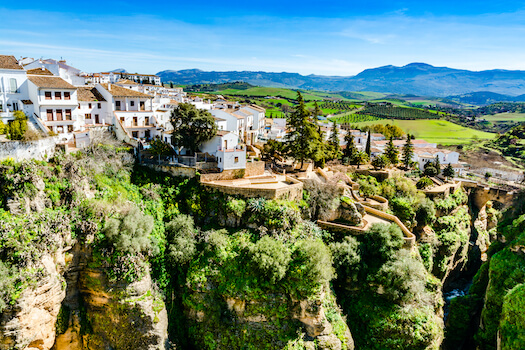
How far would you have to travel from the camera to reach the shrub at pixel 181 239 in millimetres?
24359

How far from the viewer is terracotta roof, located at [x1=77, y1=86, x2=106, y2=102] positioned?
32312 millimetres

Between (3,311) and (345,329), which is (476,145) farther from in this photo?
(3,311)

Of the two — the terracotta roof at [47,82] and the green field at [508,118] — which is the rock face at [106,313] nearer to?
the terracotta roof at [47,82]

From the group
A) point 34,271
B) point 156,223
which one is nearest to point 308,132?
point 156,223

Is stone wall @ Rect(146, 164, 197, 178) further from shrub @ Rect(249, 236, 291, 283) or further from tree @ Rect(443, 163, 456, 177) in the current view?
tree @ Rect(443, 163, 456, 177)

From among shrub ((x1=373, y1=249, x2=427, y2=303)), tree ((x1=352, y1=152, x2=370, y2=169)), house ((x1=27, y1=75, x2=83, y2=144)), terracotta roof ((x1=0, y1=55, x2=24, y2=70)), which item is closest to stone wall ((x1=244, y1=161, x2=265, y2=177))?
shrub ((x1=373, y1=249, x2=427, y2=303))

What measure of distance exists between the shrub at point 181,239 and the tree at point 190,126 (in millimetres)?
7898

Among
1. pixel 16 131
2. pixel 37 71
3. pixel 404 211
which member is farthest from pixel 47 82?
pixel 404 211

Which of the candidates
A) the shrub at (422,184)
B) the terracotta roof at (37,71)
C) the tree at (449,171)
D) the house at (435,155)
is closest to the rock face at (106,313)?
the terracotta roof at (37,71)

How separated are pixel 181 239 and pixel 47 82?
61.5ft

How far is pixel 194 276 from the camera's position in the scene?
2400 cm

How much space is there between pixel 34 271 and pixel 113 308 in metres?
5.75

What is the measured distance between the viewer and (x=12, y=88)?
27828mm

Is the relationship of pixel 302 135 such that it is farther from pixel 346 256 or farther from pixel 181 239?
pixel 181 239
